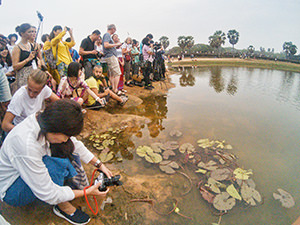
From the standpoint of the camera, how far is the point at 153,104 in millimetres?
5395

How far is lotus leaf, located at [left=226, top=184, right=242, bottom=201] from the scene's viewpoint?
2004mm

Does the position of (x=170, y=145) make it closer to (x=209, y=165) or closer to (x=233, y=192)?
(x=209, y=165)

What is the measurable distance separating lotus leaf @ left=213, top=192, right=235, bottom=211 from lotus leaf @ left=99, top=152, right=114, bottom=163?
1.61m

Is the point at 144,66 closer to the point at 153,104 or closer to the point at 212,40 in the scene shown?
the point at 153,104

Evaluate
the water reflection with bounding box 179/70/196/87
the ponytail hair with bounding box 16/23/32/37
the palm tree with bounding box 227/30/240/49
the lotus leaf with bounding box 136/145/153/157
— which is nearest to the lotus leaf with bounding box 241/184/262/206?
the lotus leaf with bounding box 136/145/153/157

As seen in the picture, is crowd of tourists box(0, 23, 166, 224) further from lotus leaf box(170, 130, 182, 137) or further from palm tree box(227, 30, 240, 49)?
palm tree box(227, 30, 240, 49)

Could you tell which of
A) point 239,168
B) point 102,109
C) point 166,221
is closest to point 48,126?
point 166,221

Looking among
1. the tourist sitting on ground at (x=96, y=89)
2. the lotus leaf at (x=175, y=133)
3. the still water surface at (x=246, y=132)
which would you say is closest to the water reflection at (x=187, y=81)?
the still water surface at (x=246, y=132)

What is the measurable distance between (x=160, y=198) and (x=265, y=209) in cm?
120

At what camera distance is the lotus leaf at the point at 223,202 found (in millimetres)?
1894

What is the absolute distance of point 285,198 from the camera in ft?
6.72

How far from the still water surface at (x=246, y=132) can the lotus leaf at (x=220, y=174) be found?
0.39 m

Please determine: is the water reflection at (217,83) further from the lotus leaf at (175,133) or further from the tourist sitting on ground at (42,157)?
the tourist sitting on ground at (42,157)

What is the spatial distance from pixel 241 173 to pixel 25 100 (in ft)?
9.76
